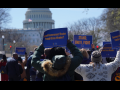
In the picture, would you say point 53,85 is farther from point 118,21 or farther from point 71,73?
point 118,21

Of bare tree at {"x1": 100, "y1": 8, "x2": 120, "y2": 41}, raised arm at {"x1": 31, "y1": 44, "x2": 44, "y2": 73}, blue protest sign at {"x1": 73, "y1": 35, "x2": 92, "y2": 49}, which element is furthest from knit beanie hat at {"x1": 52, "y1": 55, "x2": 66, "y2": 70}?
bare tree at {"x1": 100, "y1": 8, "x2": 120, "y2": 41}

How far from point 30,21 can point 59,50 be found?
4391 inches

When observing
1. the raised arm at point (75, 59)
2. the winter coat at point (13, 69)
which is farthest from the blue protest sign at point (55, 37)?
the winter coat at point (13, 69)

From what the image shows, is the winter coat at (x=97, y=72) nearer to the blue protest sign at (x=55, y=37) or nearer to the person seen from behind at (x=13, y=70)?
the blue protest sign at (x=55, y=37)

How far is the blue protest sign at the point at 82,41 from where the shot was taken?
8.42 m

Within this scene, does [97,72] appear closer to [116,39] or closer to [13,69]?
[116,39]

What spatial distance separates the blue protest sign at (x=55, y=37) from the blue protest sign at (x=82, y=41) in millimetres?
4231

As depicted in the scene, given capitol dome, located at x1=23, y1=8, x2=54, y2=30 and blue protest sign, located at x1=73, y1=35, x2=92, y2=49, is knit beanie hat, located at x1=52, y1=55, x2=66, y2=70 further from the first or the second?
capitol dome, located at x1=23, y1=8, x2=54, y2=30

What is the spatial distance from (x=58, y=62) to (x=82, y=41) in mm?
5481

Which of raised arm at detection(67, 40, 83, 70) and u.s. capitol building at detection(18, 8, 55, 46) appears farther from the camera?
u.s. capitol building at detection(18, 8, 55, 46)

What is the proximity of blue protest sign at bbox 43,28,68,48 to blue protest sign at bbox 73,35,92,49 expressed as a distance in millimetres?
4231

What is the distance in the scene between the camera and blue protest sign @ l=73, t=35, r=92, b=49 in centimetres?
842

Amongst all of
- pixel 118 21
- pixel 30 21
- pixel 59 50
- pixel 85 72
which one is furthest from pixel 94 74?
pixel 30 21

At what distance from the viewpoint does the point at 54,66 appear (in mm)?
3250
